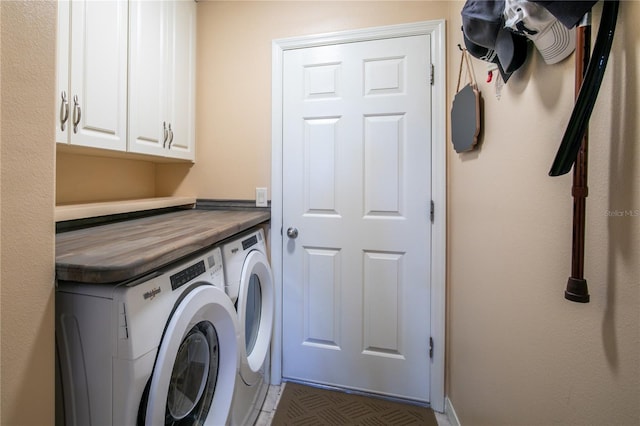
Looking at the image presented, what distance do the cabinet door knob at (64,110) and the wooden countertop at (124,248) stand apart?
43 centimetres

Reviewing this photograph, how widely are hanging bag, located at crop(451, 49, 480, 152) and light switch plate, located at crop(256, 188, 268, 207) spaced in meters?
1.09

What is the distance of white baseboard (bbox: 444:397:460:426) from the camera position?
1385mm

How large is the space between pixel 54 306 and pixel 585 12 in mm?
1256

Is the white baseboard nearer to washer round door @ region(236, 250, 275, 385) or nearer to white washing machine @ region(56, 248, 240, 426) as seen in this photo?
washer round door @ region(236, 250, 275, 385)

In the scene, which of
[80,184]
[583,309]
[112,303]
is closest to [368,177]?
[583,309]

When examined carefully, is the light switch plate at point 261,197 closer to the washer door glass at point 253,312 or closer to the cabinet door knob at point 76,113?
the washer door glass at point 253,312

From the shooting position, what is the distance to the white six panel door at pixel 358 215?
1561mm

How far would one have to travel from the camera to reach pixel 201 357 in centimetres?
107

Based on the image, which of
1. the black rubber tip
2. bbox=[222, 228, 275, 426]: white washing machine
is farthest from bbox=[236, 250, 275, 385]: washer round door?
the black rubber tip

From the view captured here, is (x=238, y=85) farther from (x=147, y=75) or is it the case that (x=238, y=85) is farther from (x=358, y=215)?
(x=358, y=215)

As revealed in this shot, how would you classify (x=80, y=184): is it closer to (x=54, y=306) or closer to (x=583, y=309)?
(x=54, y=306)

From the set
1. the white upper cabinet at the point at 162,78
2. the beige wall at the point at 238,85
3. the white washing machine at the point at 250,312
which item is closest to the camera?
the white washing machine at the point at 250,312

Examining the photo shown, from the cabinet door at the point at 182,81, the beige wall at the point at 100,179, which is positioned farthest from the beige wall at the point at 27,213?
the cabinet door at the point at 182,81

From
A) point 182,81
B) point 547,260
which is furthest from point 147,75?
point 547,260
